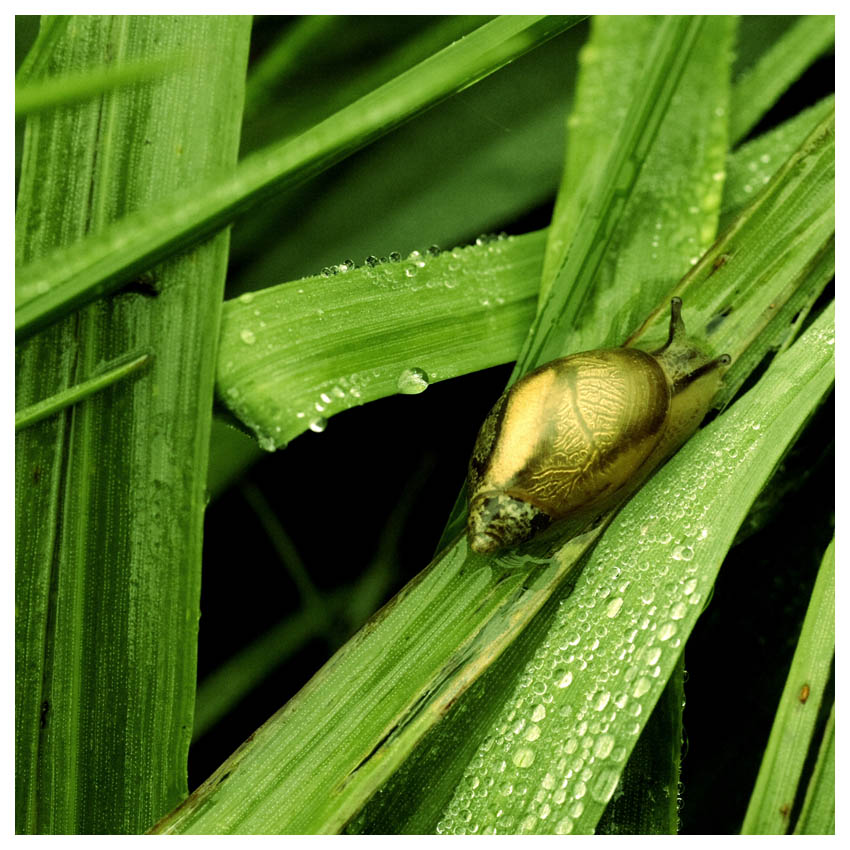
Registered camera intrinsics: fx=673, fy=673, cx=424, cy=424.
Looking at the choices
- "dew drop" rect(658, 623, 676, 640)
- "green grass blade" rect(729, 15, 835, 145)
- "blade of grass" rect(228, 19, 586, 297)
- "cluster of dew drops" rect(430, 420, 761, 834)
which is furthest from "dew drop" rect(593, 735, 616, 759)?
"green grass blade" rect(729, 15, 835, 145)

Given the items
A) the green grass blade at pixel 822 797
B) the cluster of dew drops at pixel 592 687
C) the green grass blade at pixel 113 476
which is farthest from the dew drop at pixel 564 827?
the green grass blade at pixel 113 476

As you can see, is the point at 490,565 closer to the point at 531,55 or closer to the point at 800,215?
the point at 800,215

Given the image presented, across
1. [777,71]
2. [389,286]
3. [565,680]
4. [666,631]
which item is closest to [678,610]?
[666,631]

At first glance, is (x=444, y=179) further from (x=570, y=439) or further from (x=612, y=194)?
(x=570, y=439)

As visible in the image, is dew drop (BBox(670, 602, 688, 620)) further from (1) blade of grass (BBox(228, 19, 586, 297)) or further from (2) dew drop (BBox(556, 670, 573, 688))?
(1) blade of grass (BBox(228, 19, 586, 297))

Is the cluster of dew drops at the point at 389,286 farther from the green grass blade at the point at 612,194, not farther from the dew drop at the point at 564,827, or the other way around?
the dew drop at the point at 564,827

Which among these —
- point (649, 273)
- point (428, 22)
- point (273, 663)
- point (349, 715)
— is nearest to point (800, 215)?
point (649, 273)
